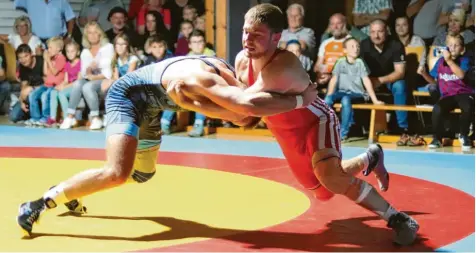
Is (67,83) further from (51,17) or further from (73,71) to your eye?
(51,17)

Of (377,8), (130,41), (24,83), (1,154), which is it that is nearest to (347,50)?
(377,8)

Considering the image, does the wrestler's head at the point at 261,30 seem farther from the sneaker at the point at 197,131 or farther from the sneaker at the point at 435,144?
the sneaker at the point at 197,131

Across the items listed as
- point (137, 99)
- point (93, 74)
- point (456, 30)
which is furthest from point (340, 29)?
point (137, 99)

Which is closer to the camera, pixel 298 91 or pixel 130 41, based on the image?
pixel 298 91

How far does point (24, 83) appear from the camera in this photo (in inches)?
434

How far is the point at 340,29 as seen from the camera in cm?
911

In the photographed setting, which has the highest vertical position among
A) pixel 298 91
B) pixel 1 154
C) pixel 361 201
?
pixel 298 91

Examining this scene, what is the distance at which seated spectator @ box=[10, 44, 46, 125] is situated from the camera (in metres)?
10.5

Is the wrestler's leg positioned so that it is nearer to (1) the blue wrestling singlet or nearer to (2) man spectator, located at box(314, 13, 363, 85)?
(1) the blue wrestling singlet

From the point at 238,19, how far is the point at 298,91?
5.60m

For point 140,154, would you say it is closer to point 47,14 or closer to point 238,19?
point 238,19

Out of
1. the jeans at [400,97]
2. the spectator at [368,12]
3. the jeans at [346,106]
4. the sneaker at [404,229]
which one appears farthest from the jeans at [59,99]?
the sneaker at [404,229]

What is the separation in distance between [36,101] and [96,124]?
1216 mm

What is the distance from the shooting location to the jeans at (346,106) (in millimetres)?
8758
